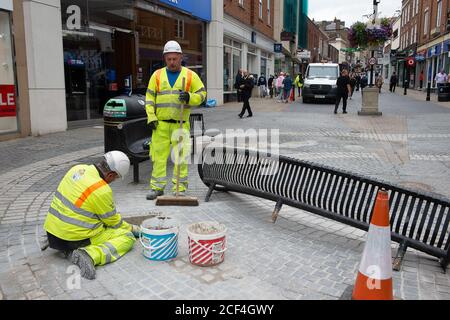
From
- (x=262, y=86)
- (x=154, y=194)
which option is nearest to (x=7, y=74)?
(x=154, y=194)

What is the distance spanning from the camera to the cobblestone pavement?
132 inches

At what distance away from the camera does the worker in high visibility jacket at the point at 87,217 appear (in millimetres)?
3609

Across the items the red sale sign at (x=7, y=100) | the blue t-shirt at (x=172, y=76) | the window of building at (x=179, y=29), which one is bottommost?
the red sale sign at (x=7, y=100)

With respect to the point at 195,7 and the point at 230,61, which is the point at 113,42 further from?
the point at 230,61

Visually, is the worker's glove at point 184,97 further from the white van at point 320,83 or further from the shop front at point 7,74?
the white van at point 320,83

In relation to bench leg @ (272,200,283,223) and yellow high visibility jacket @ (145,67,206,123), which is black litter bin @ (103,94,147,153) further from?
bench leg @ (272,200,283,223)

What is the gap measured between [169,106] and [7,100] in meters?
6.31

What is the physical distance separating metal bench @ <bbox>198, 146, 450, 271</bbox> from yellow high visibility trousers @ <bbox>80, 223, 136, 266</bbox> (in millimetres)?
1789

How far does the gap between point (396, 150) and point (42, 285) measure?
829 cm

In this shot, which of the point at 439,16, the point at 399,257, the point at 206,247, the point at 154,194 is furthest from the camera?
the point at 439,16

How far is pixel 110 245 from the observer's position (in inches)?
149

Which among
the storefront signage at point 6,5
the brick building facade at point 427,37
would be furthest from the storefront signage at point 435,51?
the storefront signage at point 6,5

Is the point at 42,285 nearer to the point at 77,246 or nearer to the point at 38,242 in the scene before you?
the point at 77,246

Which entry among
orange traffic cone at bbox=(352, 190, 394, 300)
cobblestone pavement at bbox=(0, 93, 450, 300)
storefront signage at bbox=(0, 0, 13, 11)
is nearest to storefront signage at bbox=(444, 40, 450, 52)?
cobblestone pavement at bbox=(0, 93, 450, 300)
